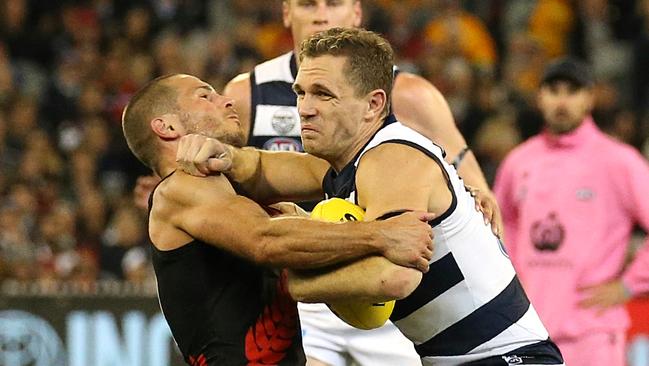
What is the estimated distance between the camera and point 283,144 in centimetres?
662

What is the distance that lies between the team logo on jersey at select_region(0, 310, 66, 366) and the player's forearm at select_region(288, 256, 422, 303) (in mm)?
5832

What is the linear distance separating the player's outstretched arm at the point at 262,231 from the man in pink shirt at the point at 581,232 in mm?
3975

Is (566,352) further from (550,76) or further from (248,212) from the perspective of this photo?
(248,212)

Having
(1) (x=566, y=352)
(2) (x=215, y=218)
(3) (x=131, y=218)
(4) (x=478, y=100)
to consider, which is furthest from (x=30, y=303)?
(2) (x=215, y=218)

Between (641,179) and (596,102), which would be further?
(596,102)

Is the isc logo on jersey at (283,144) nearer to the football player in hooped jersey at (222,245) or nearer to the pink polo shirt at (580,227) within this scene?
the football player in hooped jersey at (222,245)

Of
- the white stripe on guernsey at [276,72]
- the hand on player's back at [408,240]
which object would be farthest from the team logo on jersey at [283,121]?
the hand on player's back at [408,240]

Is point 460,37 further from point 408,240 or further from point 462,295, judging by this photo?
point 408,240

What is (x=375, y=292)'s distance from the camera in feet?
14.0

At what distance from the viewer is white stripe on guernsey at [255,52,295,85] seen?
6.71m

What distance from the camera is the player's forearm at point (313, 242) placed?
4285 mm

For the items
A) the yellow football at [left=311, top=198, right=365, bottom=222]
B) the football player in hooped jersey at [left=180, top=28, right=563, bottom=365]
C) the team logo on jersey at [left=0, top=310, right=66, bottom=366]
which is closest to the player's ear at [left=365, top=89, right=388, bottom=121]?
the football player in hooped jersey at [left=180, top=28, right=563, bottom=365]

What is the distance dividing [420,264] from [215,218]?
73 cm

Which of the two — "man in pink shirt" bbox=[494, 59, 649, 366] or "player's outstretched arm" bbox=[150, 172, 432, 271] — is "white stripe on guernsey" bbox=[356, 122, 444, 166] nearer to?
"player's outstretched arm" bbox=[150, 172, 432, 271]
